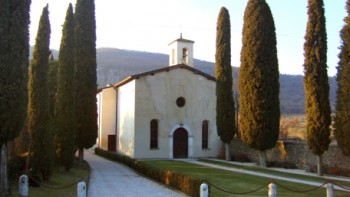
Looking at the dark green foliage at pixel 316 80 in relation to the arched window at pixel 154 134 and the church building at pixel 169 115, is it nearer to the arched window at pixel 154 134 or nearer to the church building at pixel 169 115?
the church building at pixel 169 115

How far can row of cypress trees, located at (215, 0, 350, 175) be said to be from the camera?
18.4 m

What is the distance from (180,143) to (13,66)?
21.3m

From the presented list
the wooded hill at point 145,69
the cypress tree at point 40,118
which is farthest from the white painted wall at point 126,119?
the wooded hill at point 145,69

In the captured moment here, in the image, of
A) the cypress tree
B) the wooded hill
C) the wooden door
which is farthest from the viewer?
the wooded hill

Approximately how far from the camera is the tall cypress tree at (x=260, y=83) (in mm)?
23938

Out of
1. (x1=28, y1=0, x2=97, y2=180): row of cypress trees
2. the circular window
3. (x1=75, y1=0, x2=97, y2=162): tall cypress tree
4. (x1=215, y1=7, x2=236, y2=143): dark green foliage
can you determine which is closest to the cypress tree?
(x1=28, y1=0, x2=97, y2=180): row of cypress trees

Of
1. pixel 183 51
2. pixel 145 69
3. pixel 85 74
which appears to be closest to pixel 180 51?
pixel 183 51

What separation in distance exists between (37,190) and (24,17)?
583 centimetres

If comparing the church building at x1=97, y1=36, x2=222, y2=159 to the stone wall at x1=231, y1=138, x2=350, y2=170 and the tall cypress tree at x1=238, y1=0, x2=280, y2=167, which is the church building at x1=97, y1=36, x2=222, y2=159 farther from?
the tall cypress tree at x1=238, y1=0, x2=280, y2=167

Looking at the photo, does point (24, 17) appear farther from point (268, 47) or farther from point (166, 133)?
point (166, 133)

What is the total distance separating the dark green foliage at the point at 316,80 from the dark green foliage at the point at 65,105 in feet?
40.9

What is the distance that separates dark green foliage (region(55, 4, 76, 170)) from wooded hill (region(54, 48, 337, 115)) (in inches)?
2239

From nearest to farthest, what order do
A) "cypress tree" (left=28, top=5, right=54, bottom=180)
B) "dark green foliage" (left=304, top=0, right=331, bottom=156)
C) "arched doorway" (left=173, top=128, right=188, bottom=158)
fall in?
1. "cypress tree" (left=28, top=5, right=54, bottom=180)
2. "dark green foliage" (left=304, top=0, right=331, bottom=156)
3. "arched doorway" (left=173, top=128, right=188, bottom=158)

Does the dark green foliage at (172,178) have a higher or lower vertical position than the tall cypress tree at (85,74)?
lower
